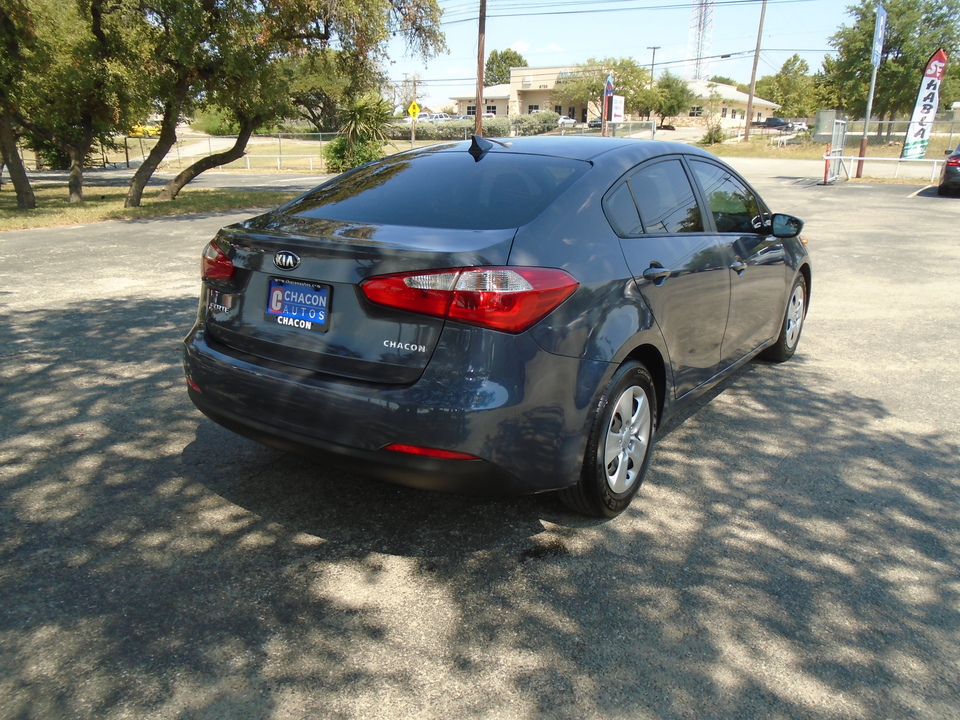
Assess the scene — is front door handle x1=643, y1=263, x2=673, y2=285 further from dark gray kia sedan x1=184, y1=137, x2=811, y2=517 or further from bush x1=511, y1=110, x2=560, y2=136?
bush x1=511, y1=110, x2=560, y2=136

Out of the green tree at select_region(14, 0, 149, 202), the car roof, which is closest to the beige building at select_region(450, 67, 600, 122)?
the green tree at select_region(14, 0, 149, 202)

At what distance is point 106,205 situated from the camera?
1833cm

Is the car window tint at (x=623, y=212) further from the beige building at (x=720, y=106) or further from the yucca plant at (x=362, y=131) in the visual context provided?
the beige building at (x=720, y=106)

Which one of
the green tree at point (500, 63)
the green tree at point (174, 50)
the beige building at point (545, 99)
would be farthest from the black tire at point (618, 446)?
the green tree at point (500, 63)

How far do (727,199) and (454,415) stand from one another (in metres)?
2.78

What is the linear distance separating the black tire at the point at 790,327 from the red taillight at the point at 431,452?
363cm

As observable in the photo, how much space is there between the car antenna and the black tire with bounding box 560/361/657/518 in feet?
4.52

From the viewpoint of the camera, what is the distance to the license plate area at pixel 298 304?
119 inches

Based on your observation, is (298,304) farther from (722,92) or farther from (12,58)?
(722,92)

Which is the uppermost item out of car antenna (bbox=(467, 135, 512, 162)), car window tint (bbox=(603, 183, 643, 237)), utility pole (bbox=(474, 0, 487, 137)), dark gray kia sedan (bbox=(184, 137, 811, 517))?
utility pole (bbox=(474, 0, 487, 137))

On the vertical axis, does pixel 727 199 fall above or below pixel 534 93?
below

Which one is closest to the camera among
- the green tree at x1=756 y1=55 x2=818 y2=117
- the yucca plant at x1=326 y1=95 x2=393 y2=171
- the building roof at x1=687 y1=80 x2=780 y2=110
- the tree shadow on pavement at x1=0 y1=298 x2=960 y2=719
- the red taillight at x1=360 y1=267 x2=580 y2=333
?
the tree shadow on pavement at x1=0 y1=298 x2=960 y2=719

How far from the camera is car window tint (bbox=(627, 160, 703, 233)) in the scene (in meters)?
3.78

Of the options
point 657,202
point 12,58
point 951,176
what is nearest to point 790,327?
point 657,202
